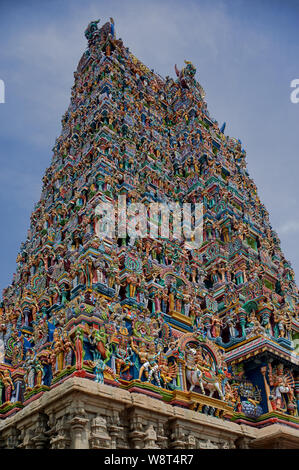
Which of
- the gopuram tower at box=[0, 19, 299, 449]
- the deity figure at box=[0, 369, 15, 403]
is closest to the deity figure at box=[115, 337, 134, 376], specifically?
the gopuram tower at box=[0, 19, 299, 449]

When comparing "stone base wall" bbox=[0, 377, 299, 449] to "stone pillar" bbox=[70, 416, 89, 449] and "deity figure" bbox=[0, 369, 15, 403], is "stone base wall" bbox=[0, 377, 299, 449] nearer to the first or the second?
"stone pillar" bbox=[70, 416, 89, 449]

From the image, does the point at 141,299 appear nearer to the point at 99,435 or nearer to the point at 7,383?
the point at 7,383

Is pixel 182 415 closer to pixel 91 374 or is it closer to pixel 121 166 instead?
pixel 91 374

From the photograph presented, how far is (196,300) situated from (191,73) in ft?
83.1

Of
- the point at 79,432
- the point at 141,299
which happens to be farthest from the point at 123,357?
the point at 141,299

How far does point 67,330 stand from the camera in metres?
15.8

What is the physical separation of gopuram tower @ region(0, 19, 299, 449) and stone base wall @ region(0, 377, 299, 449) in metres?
0.04

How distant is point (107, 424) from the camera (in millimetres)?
14055

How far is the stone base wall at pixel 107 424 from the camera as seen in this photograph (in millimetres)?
13586

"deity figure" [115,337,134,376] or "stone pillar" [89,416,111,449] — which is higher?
"deity figure" [115,337,134,376]

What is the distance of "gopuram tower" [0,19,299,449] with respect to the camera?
15.2m

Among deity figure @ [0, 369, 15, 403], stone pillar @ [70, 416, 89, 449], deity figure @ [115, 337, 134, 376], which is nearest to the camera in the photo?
stone pillar @ [70, 416, 89, 449]

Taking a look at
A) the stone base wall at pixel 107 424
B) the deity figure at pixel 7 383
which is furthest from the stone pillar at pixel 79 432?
the deity figure at pixel 7 383
